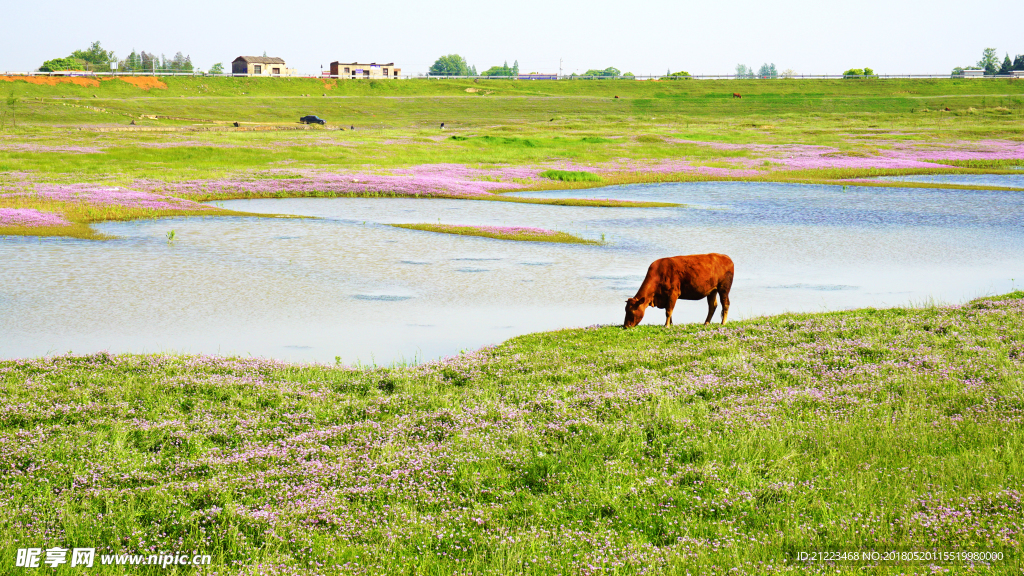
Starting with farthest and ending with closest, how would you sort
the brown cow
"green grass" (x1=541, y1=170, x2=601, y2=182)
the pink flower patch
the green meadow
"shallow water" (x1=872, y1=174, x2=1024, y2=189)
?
"green grass" (x1=541, y1=170, x2=601, y2=182), "shallow water" (x1=872, y1=174, x2=1024, y2=189), the pink flower patch, the brown cow, the green meadow

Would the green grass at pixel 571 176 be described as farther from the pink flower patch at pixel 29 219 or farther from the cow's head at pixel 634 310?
the cow's head at pixel 634 310

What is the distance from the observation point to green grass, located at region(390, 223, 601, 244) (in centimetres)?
3434

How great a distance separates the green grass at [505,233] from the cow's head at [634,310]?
15.3 metres

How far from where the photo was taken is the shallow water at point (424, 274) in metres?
20.2

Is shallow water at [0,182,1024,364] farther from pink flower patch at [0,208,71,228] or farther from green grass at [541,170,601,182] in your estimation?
green grass at [541,170,601,182]

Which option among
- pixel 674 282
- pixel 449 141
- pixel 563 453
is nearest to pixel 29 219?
pixel 674 282

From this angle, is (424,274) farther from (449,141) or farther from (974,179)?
(449,141)

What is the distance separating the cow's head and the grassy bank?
1.94 meters

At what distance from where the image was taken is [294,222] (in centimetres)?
3831

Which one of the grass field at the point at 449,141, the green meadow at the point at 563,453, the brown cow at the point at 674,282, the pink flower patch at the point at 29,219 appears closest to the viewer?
the green meadow at the point at 563,453

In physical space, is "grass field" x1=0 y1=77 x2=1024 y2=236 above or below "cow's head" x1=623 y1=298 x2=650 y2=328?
above

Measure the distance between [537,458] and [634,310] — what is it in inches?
324

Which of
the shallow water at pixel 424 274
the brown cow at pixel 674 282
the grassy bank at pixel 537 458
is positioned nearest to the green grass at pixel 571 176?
the shallow water at pixel 424 274

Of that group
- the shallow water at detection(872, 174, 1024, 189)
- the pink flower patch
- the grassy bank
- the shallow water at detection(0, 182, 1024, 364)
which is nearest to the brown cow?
the grassy bank
